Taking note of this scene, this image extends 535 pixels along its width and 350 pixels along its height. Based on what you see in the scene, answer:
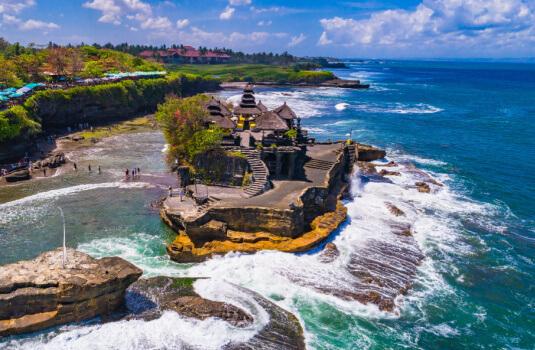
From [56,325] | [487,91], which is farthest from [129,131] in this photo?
[487,91]

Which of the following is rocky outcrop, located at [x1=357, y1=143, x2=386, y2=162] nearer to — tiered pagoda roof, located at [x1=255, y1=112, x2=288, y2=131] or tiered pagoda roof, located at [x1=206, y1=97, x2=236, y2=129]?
tiered pagoda roof, located at [x1=255, y1=112, x2=288, y2=131]

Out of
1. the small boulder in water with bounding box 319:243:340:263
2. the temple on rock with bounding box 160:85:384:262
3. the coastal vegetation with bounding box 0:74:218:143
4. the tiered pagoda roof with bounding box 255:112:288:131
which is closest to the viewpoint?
the small boulder in water with bounding box 319:243:340:263

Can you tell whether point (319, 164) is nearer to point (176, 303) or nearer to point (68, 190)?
point (176, 303)

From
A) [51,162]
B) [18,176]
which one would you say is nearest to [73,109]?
[51,162]

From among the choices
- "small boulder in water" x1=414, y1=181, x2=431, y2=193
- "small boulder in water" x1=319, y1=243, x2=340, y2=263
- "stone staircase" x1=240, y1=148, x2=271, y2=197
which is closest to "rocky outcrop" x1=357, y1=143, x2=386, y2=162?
"small boulder in water" x1=414, y1=181, x2=431, y2=193

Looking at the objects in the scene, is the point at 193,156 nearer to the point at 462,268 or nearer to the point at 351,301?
the point at 351,301
